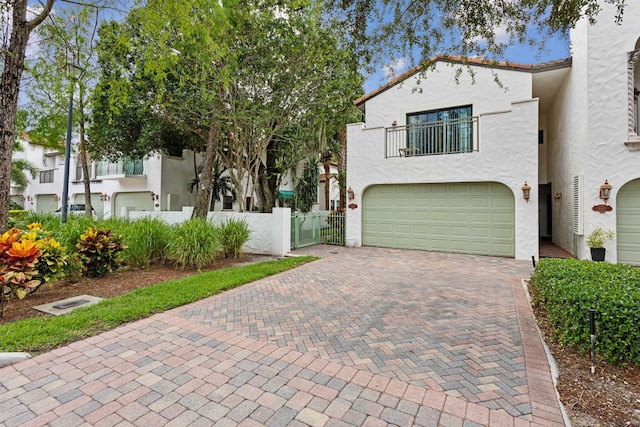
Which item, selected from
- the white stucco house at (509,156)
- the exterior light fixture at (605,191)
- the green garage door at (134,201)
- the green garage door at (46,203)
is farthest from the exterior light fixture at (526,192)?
the green garage door at (46,203)

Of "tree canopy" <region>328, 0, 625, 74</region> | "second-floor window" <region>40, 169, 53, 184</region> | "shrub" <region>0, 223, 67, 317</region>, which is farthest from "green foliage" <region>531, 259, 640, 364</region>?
"second-floor window" <region>40, 169, 53, 184</region>

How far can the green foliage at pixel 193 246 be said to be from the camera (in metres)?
8.42

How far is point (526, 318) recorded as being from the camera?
16.0 ft

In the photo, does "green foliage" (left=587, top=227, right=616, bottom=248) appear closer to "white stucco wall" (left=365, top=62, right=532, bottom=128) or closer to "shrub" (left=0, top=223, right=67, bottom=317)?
"white stucco wall" (left=365, top=62, right=532, bottom=128)

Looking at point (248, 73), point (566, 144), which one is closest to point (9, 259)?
point (248, 73)

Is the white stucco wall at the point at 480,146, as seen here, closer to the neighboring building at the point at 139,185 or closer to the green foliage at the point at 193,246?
the green foliage at the point at 193,246

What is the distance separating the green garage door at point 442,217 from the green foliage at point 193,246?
6.50 meters

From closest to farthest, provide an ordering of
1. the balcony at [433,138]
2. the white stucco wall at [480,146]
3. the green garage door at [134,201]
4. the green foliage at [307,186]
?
the white stucco wall at [480,146] < the balcony at [433,138] < the green foliage at [307,186] < the green garage door at [134,201]

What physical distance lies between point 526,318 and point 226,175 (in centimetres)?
1823

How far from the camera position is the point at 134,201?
71.1 ft

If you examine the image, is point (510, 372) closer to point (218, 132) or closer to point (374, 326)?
point (374, 326)

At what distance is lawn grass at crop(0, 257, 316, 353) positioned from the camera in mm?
3875

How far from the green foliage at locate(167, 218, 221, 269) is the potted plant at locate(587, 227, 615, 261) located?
34.6ft

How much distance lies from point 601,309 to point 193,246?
8.12 m
